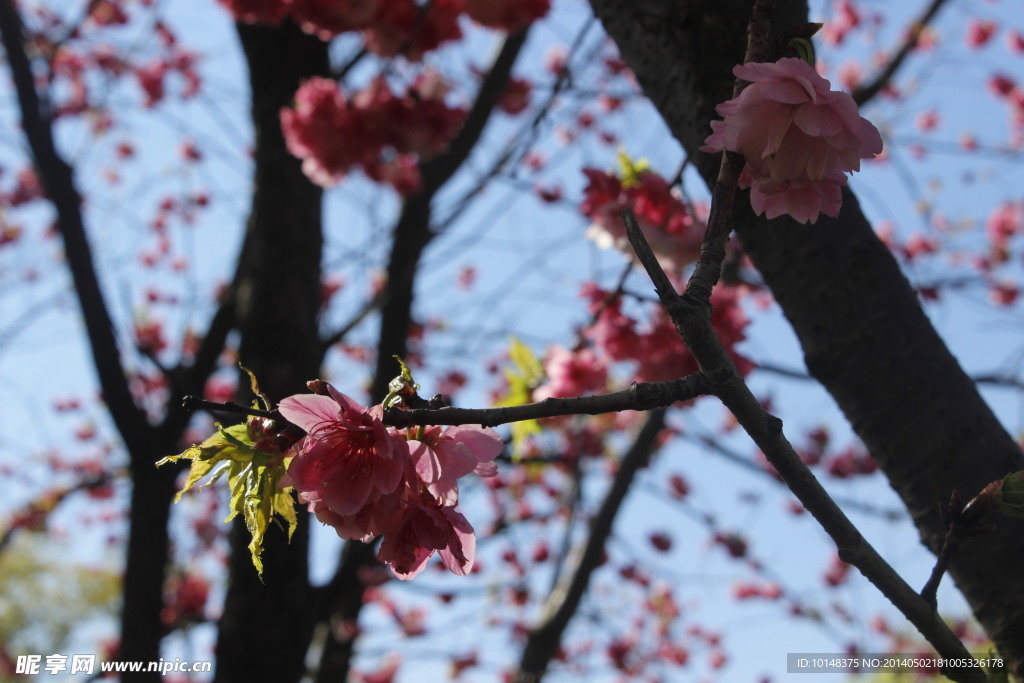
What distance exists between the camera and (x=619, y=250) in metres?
1.75

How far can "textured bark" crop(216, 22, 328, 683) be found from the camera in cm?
230

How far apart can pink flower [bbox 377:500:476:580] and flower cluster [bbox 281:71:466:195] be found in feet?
6.65

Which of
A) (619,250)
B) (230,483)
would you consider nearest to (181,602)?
(619,250)

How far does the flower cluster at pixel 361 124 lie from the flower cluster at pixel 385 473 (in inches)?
78.5

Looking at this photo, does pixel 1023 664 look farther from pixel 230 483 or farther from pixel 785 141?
pixel 230 483

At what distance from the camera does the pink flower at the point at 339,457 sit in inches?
27.1

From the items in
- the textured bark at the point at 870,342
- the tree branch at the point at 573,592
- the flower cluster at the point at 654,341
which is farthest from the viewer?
the tree branch at the point at 573,592

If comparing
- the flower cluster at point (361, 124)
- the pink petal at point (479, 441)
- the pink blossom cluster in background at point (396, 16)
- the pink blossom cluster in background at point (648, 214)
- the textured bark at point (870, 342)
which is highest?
the pink blossom cluster in background at point (396, 16)

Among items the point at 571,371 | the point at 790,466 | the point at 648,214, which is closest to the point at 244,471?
the point at 790,466

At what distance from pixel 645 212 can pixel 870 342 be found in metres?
0.63

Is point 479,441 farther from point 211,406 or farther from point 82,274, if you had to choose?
point 82,274

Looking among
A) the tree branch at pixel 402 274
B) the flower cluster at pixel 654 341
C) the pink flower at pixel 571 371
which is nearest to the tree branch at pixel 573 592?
the tree branch at pixel 402 274

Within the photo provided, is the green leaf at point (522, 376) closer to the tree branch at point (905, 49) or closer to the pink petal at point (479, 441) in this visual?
the pink petal at point (479, 441)

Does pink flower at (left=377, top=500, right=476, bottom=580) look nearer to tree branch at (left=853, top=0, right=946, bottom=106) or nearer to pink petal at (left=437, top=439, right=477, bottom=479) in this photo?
pink petal at (left=437, top=439, right=477, bottom=479)
